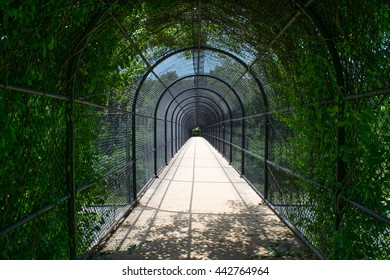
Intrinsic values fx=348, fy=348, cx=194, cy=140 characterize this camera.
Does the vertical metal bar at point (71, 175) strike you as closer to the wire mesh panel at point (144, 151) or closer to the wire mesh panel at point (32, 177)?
the wire mesh panel at point (32, 177)

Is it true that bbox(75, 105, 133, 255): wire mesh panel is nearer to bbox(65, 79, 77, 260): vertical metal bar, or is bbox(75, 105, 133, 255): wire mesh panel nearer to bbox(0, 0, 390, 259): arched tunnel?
bbox(0, 0, 390, 259): arched tunnel

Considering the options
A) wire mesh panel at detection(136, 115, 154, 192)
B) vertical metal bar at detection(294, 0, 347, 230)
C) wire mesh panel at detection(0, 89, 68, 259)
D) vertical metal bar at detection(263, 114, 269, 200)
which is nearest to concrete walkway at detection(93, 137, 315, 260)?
vertical metal bar at detection(263, 114, 269, 200)

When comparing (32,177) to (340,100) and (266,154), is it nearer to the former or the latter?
(340,100)

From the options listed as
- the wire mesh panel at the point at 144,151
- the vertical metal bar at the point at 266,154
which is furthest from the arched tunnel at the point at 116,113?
the wire mesh panel at the point at 144,151

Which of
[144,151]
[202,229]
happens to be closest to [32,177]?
[202,229]

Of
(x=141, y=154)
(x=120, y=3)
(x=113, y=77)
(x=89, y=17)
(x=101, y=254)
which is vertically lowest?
(x=101, y=254)

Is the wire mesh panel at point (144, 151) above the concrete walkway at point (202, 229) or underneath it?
above

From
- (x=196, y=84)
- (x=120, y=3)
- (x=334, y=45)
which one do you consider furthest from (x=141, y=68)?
(x=196, y=84)

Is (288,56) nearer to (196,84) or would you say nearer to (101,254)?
(101,254)

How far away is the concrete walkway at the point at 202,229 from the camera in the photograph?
4438 millimetres

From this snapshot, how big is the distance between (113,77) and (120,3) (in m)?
1.14

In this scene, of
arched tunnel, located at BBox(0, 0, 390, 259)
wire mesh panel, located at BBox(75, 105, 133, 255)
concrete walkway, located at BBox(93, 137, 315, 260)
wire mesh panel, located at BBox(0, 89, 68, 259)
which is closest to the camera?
wire mesh panel, located at BBox(0, 89, 68, 259)

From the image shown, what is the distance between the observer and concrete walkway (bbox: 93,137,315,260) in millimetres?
4438

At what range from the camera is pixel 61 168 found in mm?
3363
